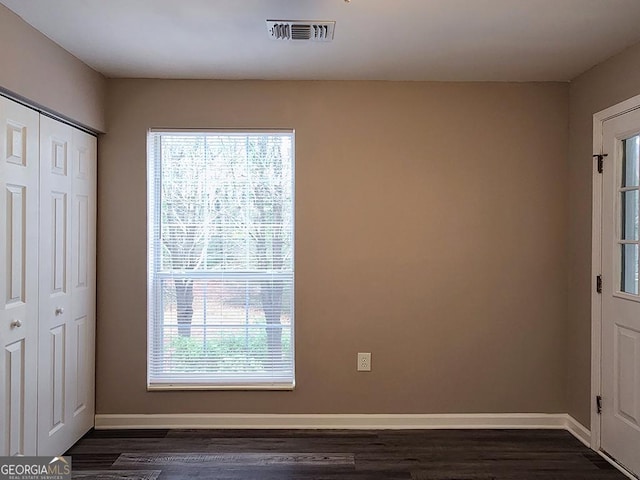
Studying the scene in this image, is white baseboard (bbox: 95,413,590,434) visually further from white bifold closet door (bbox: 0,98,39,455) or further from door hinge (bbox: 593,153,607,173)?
door hinge (bbox: 593,153,607,173)

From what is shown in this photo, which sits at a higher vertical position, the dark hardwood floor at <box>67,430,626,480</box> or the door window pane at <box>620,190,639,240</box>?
the door window pane at <box>620,190,639,240</box>

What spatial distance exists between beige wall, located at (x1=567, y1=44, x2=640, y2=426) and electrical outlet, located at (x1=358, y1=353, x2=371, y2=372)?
139 cm

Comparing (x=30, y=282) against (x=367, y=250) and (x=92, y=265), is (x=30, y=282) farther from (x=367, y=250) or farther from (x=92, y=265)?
(x=367, y=250)

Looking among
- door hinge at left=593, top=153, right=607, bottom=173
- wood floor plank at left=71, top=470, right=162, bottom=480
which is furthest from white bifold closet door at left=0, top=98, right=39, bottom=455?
door hinge at left=593, top=153, right=607, bottom=173

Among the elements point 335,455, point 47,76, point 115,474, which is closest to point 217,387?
point 115,474

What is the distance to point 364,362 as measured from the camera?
3324 mm

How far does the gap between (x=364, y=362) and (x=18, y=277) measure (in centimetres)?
215

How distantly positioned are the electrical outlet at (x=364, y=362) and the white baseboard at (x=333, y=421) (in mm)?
320

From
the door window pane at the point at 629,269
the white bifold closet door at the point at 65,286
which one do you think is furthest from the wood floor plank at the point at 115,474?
the door window pane at the point at 629,269

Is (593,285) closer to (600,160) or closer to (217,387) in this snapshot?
(600,160)

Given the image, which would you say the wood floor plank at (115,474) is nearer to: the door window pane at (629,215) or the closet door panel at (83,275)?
the closet door panel at (83,275)

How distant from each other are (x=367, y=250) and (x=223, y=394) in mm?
1418

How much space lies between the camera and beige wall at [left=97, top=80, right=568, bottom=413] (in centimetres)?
331

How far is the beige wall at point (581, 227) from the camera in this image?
119 inches
